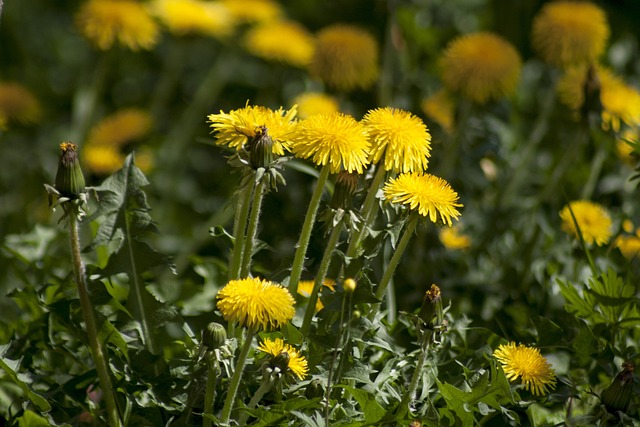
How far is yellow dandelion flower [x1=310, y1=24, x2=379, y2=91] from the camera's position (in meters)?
3.13

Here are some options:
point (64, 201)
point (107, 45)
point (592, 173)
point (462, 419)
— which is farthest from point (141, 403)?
point (107, 45)

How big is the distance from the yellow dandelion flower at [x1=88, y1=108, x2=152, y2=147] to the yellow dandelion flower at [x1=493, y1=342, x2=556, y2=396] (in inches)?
74.1

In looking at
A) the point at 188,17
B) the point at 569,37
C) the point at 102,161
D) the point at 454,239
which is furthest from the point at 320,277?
the point at 188,17

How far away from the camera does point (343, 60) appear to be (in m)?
3.12

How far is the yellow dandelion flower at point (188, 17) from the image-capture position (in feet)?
11.8

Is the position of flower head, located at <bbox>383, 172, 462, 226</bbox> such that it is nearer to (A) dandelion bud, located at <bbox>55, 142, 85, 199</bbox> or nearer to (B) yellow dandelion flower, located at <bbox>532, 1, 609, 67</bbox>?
(A) dandelion bud, located at <bbox>55, 142, 85, 199</bbox>

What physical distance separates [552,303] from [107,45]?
1.88 meters

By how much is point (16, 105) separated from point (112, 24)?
542 mm

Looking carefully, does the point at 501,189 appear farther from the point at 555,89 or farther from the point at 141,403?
the point at 141,403

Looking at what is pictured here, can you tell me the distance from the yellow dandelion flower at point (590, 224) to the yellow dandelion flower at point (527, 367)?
2.08ft

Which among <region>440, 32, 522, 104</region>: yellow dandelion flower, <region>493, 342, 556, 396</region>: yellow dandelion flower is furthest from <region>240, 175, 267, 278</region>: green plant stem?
→ <region>440, 32, 522, 104</region>: yellow dandelion flower

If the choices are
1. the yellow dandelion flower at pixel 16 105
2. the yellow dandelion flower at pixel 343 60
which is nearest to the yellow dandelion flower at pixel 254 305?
the yellow dandelion flower at pixel 343 60

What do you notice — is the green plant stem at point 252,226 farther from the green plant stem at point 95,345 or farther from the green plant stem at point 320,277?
the green plant stem at point 95,345

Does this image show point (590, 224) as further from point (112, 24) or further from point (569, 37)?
point (112, 24)
